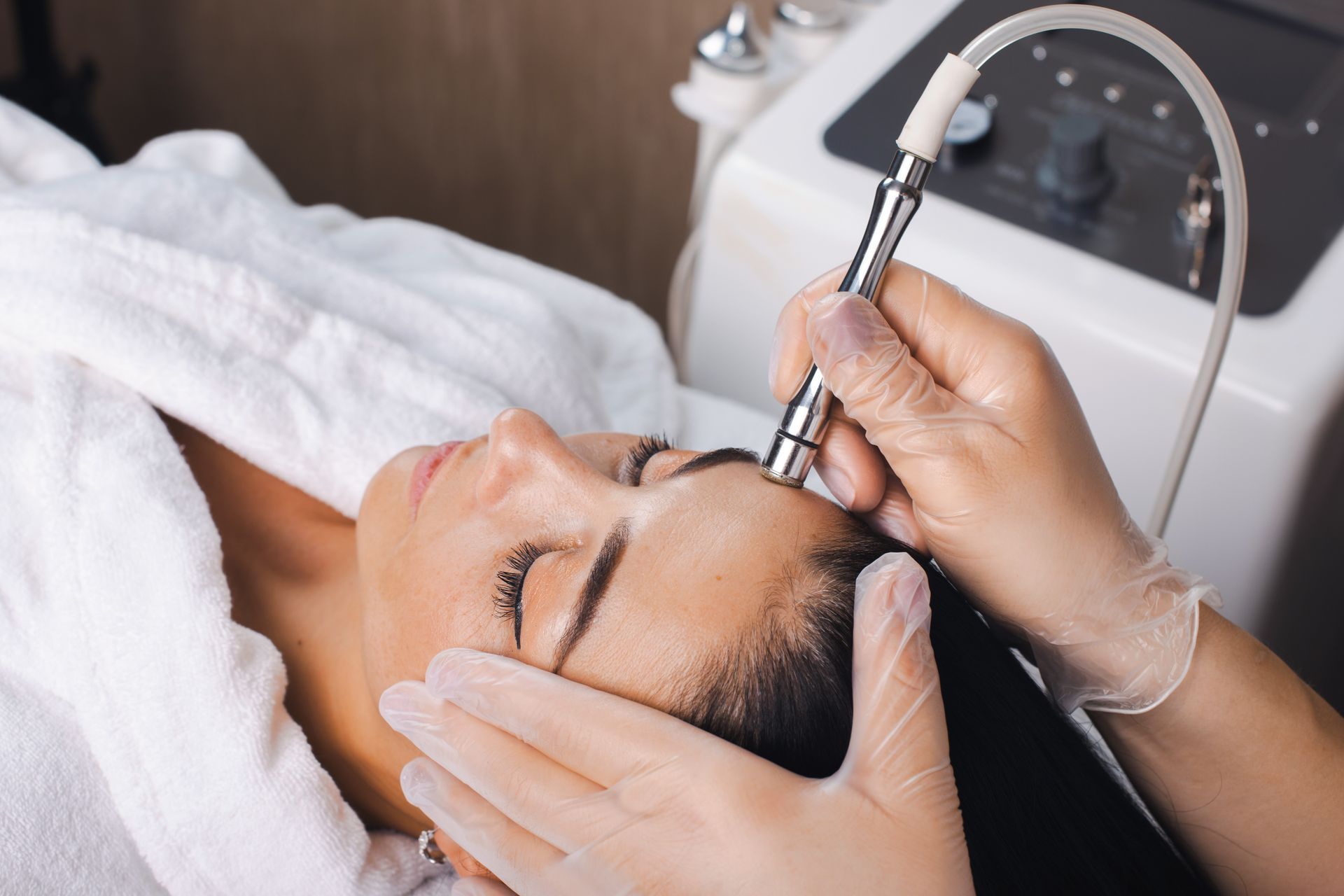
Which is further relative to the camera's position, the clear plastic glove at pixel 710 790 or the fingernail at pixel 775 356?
the fingernail at pixel 775 356

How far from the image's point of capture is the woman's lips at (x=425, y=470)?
3.31 ft

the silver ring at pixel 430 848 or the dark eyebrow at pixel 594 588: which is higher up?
the dark eyebrow at pixel 594 588

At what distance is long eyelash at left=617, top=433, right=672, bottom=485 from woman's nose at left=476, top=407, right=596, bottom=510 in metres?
0.05

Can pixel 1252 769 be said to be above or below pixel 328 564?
above

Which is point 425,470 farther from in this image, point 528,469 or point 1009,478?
point 1009,478

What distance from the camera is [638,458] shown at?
38.7 inches

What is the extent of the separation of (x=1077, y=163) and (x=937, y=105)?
20.3 inches

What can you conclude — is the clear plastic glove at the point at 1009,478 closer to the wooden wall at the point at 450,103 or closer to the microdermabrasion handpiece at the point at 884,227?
the microdermabrasion handpiece at the point at 884,227

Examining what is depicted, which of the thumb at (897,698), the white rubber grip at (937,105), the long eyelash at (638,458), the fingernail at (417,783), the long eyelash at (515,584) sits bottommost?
the fingernail at (417,783)

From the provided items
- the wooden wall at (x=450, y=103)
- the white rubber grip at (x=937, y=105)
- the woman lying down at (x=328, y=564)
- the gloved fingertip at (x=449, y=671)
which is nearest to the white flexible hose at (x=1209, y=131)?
the white rubber grip at (x=937, y=105)

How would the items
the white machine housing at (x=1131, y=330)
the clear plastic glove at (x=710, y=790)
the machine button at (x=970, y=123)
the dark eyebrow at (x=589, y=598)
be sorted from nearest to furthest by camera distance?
the clear plastic glove at (x=710, y=790)
the dark eyebrow at (x=589, y=598)
the white machine housing at (x=1131, y=330)
the machine button at (x=970, y=123)

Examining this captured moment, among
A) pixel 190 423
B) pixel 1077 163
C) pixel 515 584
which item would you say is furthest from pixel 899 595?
pixel 190 423

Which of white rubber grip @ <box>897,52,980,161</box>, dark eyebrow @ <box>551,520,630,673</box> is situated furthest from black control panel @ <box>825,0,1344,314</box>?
dark eyebrow @ <box>551,520,630,673</box>

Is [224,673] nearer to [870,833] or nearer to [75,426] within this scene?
[75,426]
